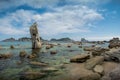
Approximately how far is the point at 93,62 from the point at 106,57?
451cm

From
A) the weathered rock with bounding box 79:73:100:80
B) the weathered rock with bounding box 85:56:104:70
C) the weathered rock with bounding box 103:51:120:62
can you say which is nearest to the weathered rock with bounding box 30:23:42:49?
the weathered rock with bounding box 103:51:120:62

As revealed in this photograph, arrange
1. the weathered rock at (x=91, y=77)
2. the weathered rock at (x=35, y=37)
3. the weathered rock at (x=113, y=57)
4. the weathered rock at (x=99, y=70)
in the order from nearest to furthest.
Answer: the weathered rock at (x=91, y=77)
the weathered rock at (x=99, y=70)
the weathered rock at (x=113, y=57)
the weathered rock at (x=35, y=37)

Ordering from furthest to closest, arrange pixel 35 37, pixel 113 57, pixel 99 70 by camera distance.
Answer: pixel 35 37, pixel 113 57, pixel 99 70

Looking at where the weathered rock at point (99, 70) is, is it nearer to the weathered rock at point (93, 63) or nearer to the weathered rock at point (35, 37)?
the weathered rock at point (93, 63)

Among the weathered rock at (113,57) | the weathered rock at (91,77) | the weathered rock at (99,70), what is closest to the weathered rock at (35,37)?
the weathered rock at (113,57)

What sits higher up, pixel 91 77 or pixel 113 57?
pixel 113 57

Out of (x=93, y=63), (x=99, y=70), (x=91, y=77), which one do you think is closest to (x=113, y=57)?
(x=93, y=63)

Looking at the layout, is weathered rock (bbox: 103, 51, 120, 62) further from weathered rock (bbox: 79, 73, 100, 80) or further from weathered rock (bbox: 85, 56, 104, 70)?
weathered rock (bbox: 79, 73, 100, 80)

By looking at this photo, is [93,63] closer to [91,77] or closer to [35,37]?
[91,77]

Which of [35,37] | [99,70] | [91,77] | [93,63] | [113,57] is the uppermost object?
[35,37]

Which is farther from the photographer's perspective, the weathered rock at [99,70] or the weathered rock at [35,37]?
the weathered rock at [35,37]

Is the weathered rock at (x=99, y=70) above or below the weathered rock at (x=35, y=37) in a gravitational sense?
below

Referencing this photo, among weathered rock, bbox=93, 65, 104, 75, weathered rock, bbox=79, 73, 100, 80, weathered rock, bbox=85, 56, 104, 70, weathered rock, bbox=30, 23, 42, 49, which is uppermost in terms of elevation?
weathered rock, bbox=30, 23, 42, 49

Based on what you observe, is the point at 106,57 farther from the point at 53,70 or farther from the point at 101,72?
the point at 53,70
